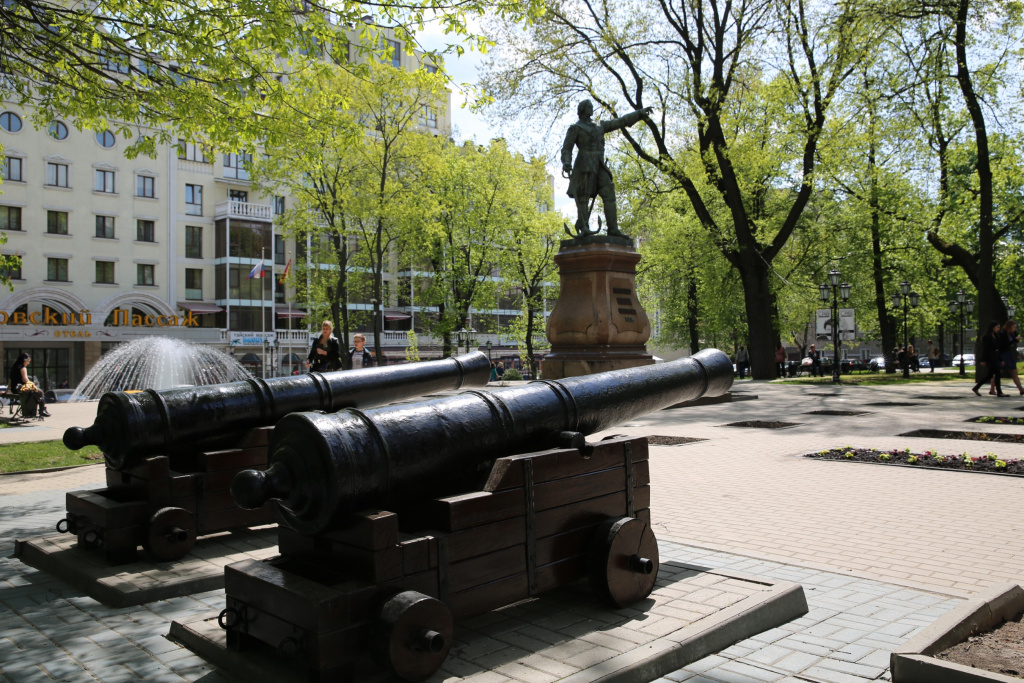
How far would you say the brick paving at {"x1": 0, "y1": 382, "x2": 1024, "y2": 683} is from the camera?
3.37m

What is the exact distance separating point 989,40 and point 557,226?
20.5 metres

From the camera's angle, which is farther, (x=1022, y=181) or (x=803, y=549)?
(x=1022, y=181)

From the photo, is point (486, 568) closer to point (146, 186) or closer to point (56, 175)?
point (56, 175)

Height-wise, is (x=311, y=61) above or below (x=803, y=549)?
above

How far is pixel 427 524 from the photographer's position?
3279 mm

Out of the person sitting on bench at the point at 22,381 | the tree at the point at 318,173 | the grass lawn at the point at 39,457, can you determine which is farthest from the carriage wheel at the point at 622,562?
the person sitting on bench at the point at 22,381

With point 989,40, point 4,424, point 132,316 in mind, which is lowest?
point 4,424

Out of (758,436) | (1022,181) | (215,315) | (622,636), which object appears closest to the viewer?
(622,636)

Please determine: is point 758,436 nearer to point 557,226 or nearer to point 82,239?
point 557,226

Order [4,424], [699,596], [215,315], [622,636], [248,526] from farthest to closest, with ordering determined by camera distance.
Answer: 1. [215,315]
2. [4,424]
3. [248,526]
4. [699,596]
5. [622,636]

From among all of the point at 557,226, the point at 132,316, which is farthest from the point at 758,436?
the point at 132,316

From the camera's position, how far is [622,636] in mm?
3432

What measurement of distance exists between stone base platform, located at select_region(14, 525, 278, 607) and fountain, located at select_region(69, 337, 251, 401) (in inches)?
830

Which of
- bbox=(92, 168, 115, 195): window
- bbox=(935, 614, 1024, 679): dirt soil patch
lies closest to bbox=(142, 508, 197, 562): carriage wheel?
bbox=(935, 614, 1024, 679): dirt soil patch
